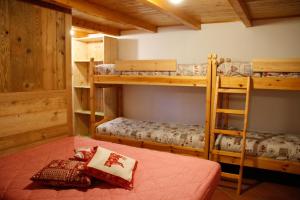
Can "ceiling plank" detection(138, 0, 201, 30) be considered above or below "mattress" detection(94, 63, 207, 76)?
above

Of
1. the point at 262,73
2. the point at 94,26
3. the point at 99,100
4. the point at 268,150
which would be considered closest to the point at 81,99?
the point at 99,100

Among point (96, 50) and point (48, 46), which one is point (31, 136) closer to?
point (48, 46)

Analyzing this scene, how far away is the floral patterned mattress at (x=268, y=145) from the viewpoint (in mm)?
2857

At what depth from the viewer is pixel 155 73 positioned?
3.62 meters

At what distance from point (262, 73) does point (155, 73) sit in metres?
1.42

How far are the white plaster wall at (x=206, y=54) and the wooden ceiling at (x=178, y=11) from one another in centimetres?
19

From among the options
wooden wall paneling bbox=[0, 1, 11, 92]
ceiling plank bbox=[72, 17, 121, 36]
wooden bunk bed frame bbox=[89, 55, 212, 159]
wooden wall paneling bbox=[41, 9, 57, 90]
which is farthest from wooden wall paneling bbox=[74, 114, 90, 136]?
wooden wall paneling bbox=[0, 1, 11, 92]

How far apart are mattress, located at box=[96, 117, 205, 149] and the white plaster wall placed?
369 mm

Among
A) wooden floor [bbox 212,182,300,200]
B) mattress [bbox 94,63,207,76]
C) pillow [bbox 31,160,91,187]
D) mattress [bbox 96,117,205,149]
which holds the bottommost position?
wooden floor [bbox 212,182,300,200]

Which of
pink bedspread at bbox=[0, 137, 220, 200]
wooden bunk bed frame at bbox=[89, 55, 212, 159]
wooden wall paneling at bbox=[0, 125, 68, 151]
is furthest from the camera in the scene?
wooden bunk bed frame at bbox=[89, 55, 212, 159]

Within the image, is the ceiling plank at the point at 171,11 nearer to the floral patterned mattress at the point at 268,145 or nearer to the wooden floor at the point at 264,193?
the floral patterned mattress at the point at 268,145

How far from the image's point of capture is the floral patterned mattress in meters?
2.86

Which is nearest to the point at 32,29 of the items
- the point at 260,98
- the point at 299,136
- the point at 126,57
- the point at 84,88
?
the point at 126,57

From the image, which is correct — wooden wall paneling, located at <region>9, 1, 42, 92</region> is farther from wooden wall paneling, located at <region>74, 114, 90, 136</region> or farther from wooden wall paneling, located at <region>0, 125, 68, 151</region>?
wooden wall paneling, located at <region>74, 114, 90, 136</region>
